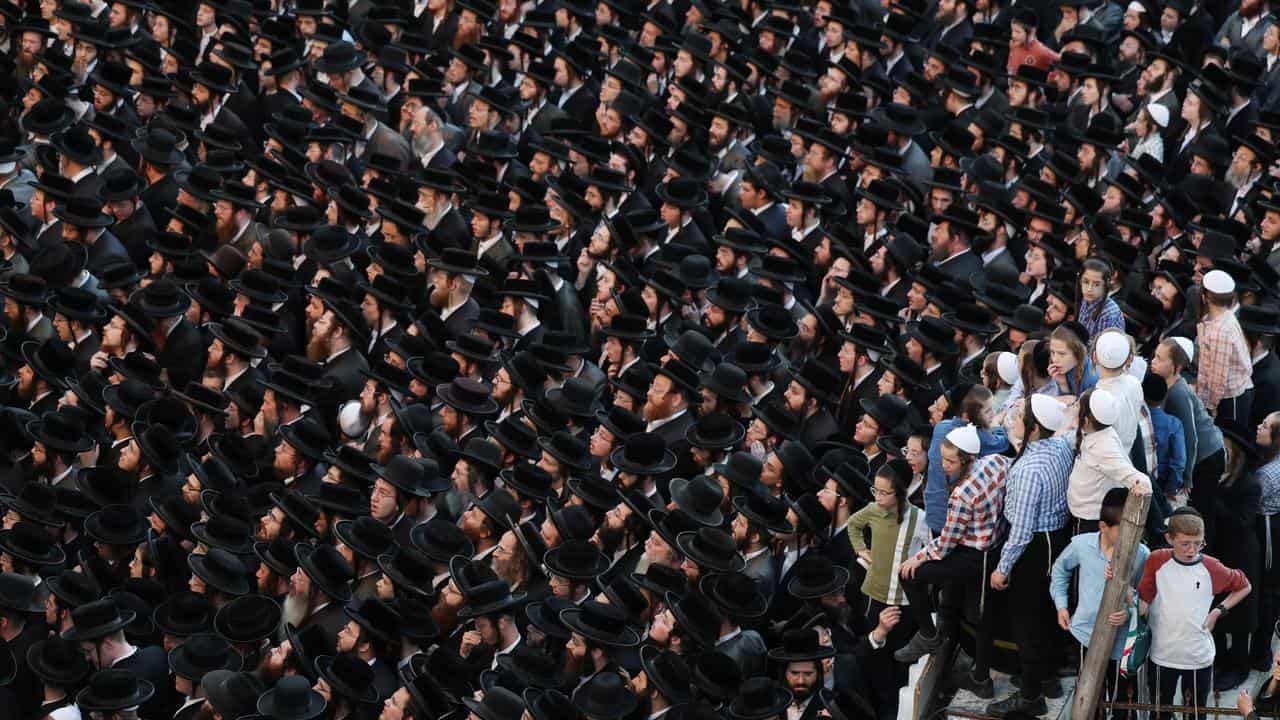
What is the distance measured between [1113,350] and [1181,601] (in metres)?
1.24

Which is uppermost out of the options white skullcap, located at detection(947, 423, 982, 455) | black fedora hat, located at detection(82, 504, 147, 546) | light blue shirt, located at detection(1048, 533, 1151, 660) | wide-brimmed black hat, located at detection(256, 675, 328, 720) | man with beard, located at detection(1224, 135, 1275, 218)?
man with beard, located at detection(1224, 135, 1275, 218)

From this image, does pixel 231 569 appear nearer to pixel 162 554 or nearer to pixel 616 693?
pixel 162 554

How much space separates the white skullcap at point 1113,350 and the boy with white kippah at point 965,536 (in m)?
0.66

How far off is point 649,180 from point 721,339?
2.51 meters

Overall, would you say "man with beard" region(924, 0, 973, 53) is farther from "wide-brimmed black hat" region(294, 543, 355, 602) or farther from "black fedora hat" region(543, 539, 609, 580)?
"wide-brimmed black hat" region(294, 543, 355, 602)

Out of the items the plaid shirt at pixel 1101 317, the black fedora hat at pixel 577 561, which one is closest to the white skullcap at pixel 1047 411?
the plaid shirt at pixel 1101 317

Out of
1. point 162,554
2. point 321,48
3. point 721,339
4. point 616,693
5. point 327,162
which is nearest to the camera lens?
point 616,693

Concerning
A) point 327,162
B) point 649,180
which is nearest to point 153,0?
point 327,162

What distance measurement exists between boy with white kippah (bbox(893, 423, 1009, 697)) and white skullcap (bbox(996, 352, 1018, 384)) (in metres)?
1.00

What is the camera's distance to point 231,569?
39.7 feet

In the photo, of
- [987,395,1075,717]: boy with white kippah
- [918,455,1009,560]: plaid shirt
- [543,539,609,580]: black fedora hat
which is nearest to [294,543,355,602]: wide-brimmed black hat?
[543,539,609,580]: black fedora hat

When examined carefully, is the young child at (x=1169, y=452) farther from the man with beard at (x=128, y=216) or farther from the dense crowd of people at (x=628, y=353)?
the man with beard at (x=128, y=216)

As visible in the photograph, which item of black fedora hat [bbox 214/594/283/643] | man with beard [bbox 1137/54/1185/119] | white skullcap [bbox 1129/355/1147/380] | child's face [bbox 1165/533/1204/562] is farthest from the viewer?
man with beard [bbox 1137/54/1185/119]

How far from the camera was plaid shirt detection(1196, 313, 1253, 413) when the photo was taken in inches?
449
